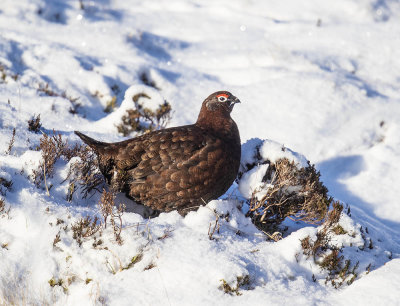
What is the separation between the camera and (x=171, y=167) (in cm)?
414

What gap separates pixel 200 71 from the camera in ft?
31.7

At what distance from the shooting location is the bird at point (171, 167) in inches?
163

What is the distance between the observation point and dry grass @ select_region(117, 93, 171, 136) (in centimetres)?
661

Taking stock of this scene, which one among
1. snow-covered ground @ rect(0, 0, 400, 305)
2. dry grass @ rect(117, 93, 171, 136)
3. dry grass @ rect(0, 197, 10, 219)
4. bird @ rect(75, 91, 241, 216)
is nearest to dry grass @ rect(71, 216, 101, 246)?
snow-covered ground @ rect(0, 0, 400, 305)

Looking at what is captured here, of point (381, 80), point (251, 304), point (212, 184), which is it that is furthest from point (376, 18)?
point (251, 304)

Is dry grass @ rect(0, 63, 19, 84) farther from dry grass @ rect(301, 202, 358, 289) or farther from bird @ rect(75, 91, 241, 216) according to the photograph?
dry grass @ rect(301, 202, 358, 289)

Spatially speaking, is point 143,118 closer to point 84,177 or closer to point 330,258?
point 84,177

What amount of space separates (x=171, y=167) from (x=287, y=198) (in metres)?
1.34

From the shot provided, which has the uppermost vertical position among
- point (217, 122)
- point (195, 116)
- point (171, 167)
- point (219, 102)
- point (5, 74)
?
point (219, 102)

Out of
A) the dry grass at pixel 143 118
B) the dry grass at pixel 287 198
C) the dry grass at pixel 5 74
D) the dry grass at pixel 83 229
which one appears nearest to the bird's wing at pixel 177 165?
the dry grass at pixel 287 198

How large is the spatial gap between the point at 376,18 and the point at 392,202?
8358 mm

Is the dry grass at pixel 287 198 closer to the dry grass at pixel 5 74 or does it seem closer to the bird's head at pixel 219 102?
the bird's head at pixel 219 102

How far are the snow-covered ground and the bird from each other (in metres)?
0.22

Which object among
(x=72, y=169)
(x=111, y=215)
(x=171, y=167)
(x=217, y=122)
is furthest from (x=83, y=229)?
(x=217, y=122)
